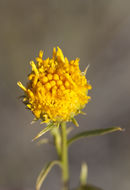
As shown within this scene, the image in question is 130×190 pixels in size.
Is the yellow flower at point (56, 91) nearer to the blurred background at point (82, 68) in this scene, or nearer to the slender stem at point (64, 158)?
the slender stem at point (64, 158)

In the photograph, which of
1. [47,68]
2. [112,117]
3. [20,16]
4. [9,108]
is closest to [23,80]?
[9,108]

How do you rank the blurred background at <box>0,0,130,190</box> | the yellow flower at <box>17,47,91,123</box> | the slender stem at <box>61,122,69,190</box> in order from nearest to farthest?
1. the yellow flower at <box>17,47,91,123</box>
2. the slender stem at <box>61,122,69,190</box>
3. the blurred background at <box>0,0,130,190</box>

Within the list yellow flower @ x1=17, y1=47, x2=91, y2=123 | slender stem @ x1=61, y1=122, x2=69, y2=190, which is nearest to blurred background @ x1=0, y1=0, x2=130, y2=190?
slender stem @ x1=61, y1=122, x2=69, y2=190

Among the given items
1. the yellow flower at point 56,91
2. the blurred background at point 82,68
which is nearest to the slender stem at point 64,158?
the yellow flower at point 56,91

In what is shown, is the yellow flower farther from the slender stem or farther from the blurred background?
the blurred background

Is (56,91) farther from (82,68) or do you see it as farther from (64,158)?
(82,68)

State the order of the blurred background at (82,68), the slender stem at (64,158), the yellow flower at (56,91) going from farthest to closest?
the blurred background at (82,68) → the slender stem at (64,158) → the yellow flower at (56,91)
